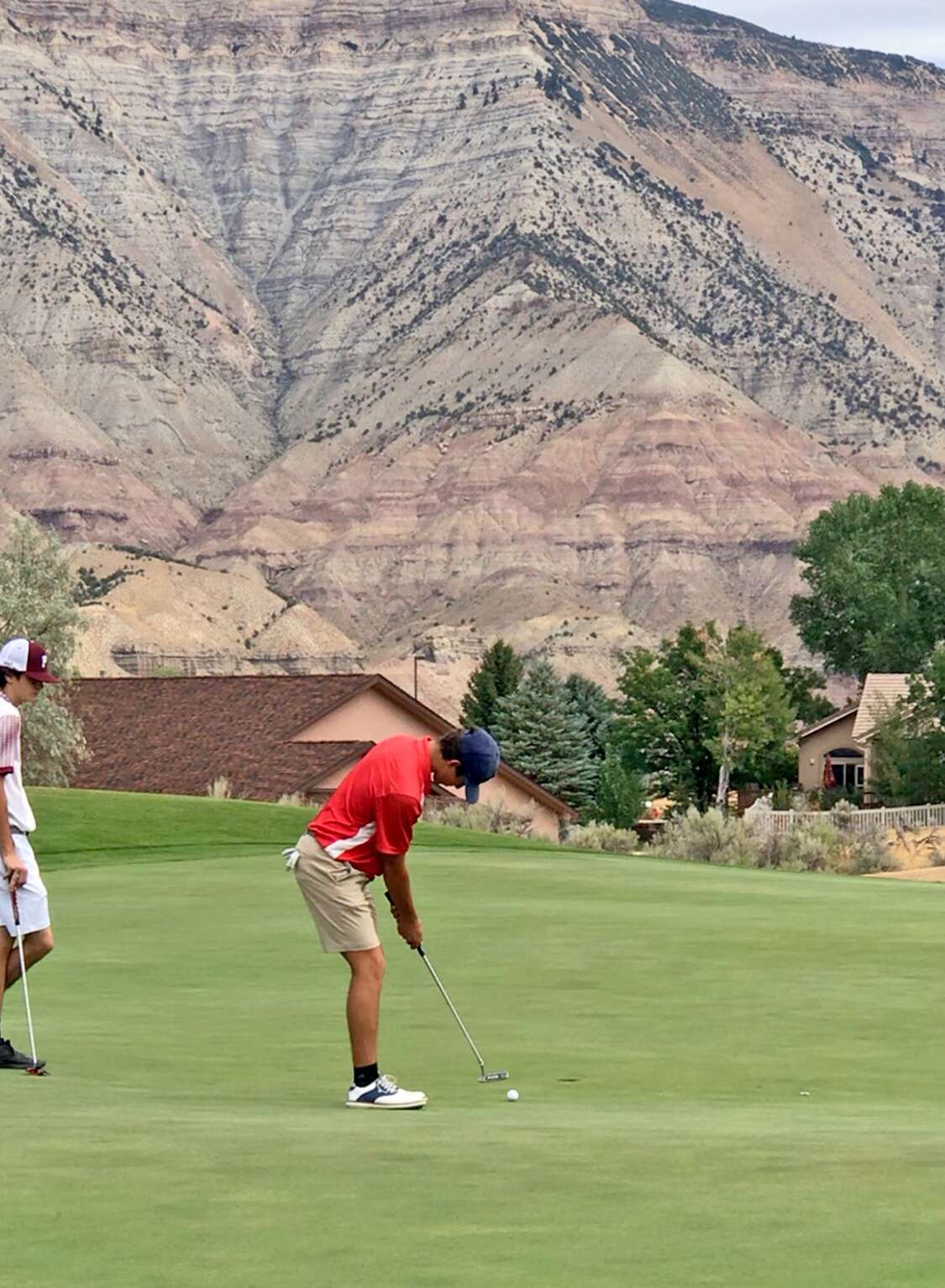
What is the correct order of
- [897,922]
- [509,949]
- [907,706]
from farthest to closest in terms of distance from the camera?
[907,706] < [897,922] < [509,949]

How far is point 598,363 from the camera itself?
161375 millimetres

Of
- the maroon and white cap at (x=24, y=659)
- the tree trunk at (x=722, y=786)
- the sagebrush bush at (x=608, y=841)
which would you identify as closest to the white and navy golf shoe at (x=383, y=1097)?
the maroon and white cap at (x=24, y=659)

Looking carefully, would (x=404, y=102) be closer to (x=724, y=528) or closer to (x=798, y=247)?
(x=798, y=247)

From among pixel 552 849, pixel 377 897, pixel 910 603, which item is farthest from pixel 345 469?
pixel 377 897

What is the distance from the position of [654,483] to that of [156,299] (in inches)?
1637

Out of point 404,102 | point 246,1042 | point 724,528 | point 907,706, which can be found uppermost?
point 404,102

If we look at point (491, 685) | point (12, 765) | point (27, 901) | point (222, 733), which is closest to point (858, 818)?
point (222, 733)

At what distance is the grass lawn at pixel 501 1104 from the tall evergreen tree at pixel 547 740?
2373 inches

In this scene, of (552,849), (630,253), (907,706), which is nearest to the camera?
(552,849)

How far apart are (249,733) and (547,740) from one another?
23.3 m

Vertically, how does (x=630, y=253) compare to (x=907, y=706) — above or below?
above

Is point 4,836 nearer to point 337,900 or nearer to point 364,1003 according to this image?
point 337,900

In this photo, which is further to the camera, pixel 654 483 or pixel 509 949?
pixel 654 483

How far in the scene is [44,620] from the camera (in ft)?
167
